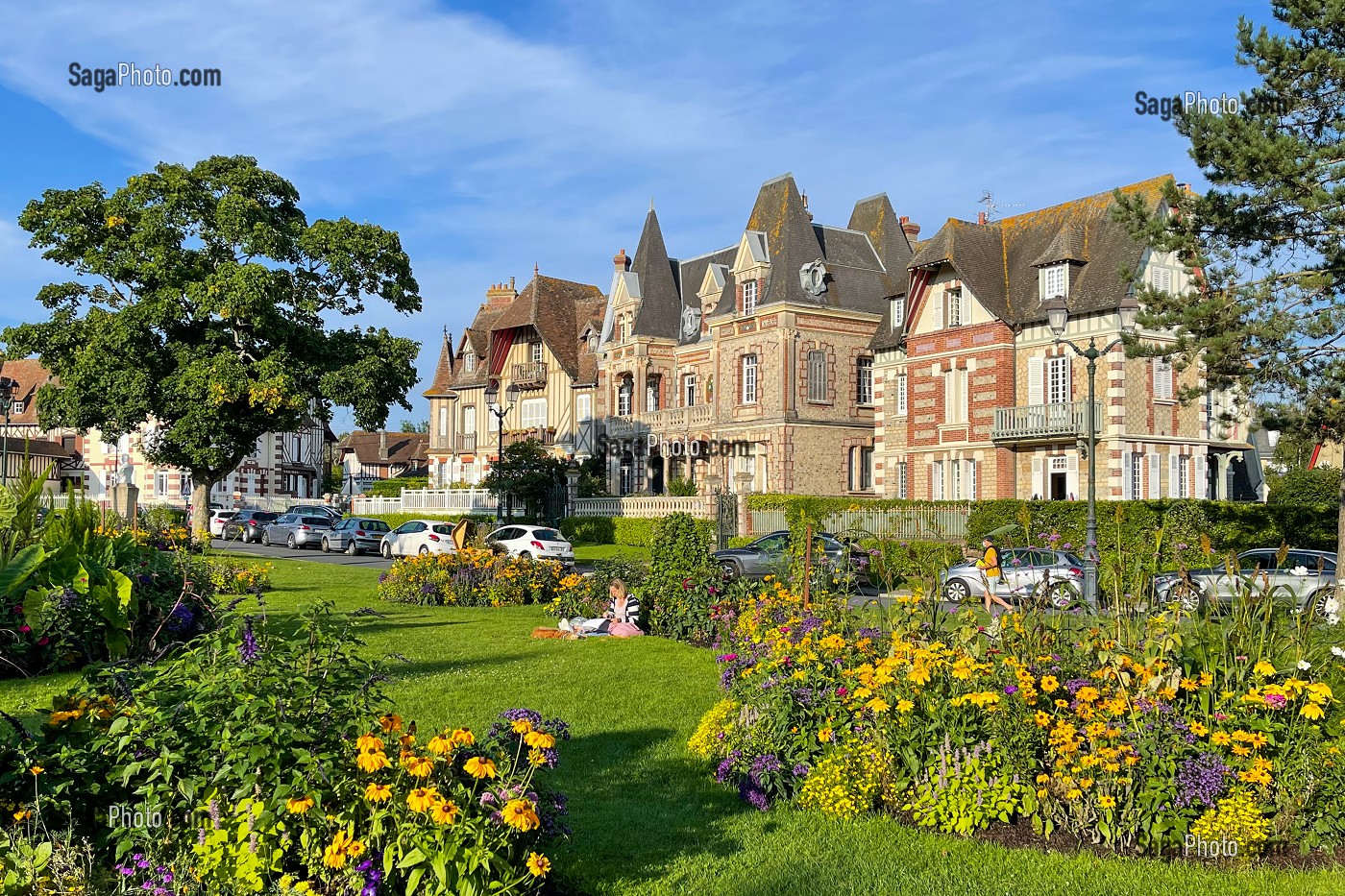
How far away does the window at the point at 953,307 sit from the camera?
124 feet

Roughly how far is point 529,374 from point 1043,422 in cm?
2895

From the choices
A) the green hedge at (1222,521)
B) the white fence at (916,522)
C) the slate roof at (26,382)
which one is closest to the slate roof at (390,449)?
the slate roof at (26,382)

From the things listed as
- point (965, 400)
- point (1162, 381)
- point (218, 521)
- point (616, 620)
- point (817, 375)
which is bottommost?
point (616, 620)

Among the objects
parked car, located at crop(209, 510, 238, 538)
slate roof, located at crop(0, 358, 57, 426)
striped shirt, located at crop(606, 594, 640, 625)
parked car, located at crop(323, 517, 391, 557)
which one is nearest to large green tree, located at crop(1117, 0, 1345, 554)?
striped shirt, located at crop(606, 594, 640, 625)

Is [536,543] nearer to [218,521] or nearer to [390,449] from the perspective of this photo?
[218,521]

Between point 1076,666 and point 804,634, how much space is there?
186 centimetres

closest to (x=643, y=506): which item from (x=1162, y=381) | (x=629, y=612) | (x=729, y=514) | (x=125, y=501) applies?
(x=729, y=514)

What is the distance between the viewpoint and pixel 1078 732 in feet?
21.7

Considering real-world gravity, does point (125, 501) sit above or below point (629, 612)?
above

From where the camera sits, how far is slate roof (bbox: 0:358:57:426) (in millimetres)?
71250

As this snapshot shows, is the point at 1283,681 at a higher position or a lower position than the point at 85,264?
lower

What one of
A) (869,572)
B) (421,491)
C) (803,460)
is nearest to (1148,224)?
(869,572)

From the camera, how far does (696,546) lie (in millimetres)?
15562

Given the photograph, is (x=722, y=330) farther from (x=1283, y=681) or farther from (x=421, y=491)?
(x=1283, y=681)
